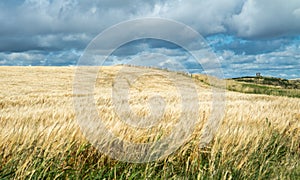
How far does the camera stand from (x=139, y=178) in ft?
11.5

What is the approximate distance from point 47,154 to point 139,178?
98 cm

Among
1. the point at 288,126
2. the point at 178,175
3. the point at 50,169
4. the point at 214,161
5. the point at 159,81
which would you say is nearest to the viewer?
the point at 50,169

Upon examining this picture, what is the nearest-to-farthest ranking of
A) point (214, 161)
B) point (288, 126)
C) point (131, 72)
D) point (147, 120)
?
point (214, 161)
point (147, 120)
point (288, 126)
point (131, 72)

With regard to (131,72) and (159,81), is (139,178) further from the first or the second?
(131,72)

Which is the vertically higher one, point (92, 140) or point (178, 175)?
A: point (92, 140)

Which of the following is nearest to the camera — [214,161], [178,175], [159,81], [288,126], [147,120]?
[178,175]

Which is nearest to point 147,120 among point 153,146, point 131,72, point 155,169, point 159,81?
point 153,146

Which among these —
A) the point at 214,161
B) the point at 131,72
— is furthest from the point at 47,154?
the point at 131,72

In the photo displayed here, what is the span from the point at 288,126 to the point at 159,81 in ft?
113

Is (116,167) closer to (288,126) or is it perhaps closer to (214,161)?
(214,161)

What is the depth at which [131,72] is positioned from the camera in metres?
45.4

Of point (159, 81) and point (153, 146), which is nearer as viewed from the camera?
point (153, 146)

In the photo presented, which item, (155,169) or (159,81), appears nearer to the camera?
(155,169)

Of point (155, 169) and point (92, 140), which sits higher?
point (92, 140)
